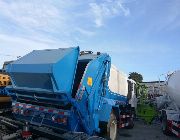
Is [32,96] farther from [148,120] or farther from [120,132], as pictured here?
[148,120]

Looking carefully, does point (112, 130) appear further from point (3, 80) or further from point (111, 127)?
point (3, 80)

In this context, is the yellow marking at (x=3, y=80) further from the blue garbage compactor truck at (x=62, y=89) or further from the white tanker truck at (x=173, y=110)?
the white tanker truck at (x=173, y=110)

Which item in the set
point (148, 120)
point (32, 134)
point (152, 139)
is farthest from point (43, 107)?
point (148, 120)

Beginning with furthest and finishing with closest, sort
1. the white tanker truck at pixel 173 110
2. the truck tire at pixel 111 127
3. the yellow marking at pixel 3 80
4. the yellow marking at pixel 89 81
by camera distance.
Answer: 1. the yellow marking at pixel 3 80
2. the white tanker truck at pixel 173 110
3. the truck tire at pixel 111 127
4. the yellow marking at pixel 89 81

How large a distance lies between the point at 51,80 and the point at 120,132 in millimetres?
6499

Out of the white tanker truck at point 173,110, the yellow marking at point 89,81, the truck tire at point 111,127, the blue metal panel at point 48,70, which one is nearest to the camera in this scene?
the blue metal panel at point 48,70

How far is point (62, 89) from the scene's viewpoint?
6930 millimetres

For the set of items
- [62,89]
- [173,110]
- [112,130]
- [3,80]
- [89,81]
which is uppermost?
[3,80]

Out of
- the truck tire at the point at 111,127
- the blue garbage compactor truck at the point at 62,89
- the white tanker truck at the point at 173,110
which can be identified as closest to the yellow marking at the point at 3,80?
the blue garbage compactor truck at the point at 62,89

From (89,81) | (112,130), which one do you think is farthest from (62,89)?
(112,130)

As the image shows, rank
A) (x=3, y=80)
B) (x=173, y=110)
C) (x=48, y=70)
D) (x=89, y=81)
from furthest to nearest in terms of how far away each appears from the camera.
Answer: (x=173, y=110)
(x=3, y=80)
(x=89, y=81)
(x=48, y=70)

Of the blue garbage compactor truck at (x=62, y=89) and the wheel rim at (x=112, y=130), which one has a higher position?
the blue garbage compactor truck at (x=62, y=89)

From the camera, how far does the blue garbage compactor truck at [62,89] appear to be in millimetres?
6965

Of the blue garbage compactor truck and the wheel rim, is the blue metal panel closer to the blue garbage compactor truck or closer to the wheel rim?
the blue garbage compactor truck
